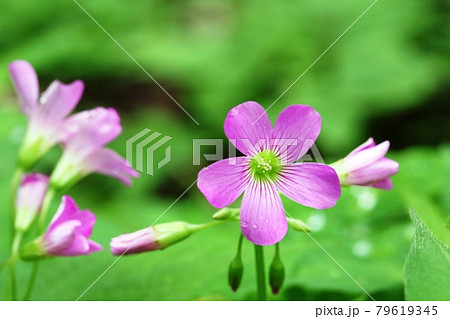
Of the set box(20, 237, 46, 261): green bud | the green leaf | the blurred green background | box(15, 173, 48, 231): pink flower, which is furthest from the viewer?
the blurred green background

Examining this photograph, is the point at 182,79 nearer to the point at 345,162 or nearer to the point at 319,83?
the point at 319,83

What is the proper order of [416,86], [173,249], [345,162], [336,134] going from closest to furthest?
[345,162]
[173,249]
[336,134]
[416,86]

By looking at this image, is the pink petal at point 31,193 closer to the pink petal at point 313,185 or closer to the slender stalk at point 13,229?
the slender stalk at point 13,229

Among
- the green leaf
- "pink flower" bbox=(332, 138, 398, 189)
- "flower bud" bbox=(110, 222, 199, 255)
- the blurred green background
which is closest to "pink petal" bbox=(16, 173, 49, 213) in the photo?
"flower bud" bbox=(110, 222, 199, 255)

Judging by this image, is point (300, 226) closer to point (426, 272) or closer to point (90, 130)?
point (426, 272)

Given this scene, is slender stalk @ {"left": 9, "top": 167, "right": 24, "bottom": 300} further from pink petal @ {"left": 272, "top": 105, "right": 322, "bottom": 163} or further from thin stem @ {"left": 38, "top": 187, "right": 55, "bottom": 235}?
pink petal @ {"left": 272, "top": 105, "right": 322, "bottom": 163}

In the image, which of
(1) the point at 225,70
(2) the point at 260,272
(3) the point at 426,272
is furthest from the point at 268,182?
(1) the point at 225,70

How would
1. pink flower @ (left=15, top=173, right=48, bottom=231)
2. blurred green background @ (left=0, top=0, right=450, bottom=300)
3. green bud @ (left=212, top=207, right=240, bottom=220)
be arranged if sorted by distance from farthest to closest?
blurred green background @ (left=0, top=0, right=450, bottom=300), pink flower @ (left=15, top=173, right=48, bottom=231), green bud @ (left=212, top=207, right=240, bottom=220)
